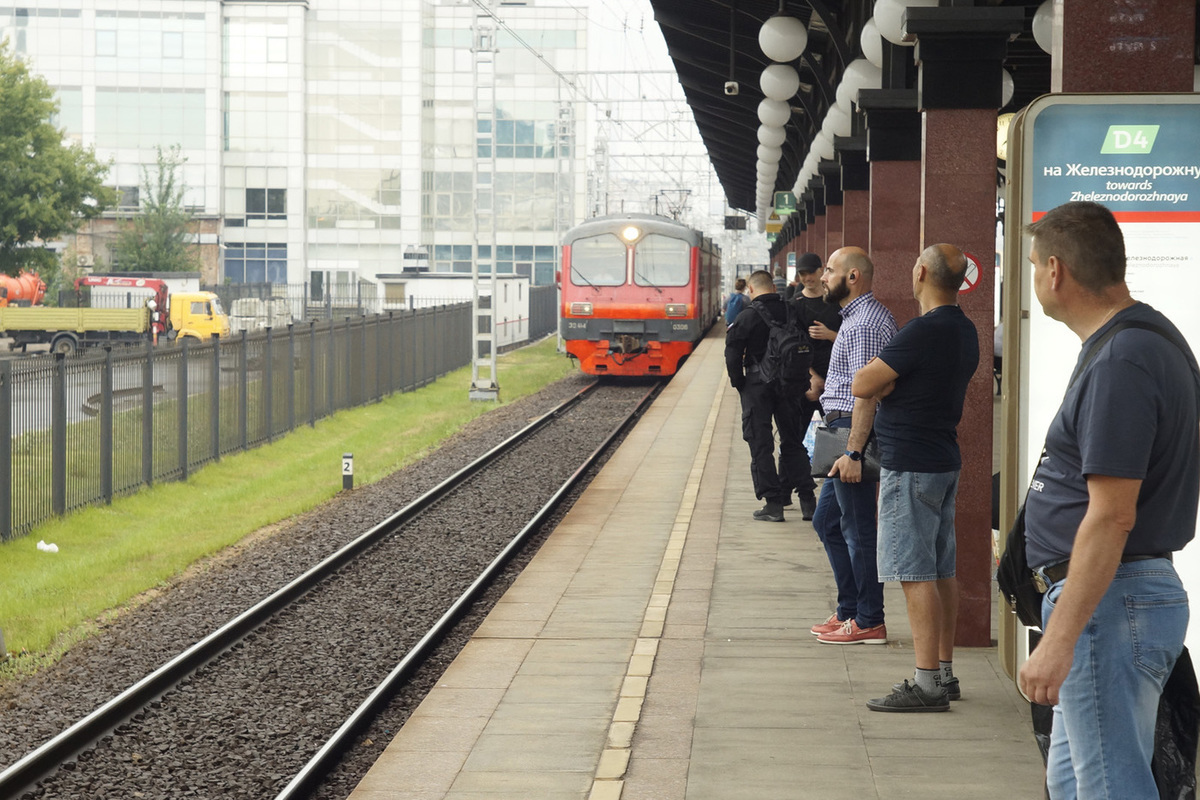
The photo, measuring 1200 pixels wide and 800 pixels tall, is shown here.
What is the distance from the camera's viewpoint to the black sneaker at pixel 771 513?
12.2m

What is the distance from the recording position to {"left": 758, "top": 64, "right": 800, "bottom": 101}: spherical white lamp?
14227mm

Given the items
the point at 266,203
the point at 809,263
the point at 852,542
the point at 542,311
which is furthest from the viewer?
the point at 266,203

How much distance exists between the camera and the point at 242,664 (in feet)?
28.6

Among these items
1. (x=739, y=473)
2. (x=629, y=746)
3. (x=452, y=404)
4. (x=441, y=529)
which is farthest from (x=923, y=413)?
(x=452, y=404)

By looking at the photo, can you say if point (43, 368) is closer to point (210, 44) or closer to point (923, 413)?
point (923, 413)

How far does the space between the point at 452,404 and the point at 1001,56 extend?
856 inches

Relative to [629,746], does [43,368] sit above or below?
above

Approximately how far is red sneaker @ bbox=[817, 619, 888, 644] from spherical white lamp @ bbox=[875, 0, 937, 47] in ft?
10.0

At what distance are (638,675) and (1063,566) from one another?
386cm

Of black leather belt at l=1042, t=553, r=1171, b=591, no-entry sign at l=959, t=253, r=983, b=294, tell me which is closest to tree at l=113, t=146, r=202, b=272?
no-entry sign at l=959, t=253, r=983, b=294

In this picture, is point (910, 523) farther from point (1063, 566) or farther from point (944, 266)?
point (1063, 566)

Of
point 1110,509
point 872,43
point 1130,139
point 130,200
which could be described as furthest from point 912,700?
point 130,200

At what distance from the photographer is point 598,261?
2950 centimetres

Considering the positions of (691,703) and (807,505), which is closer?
(691,703)
